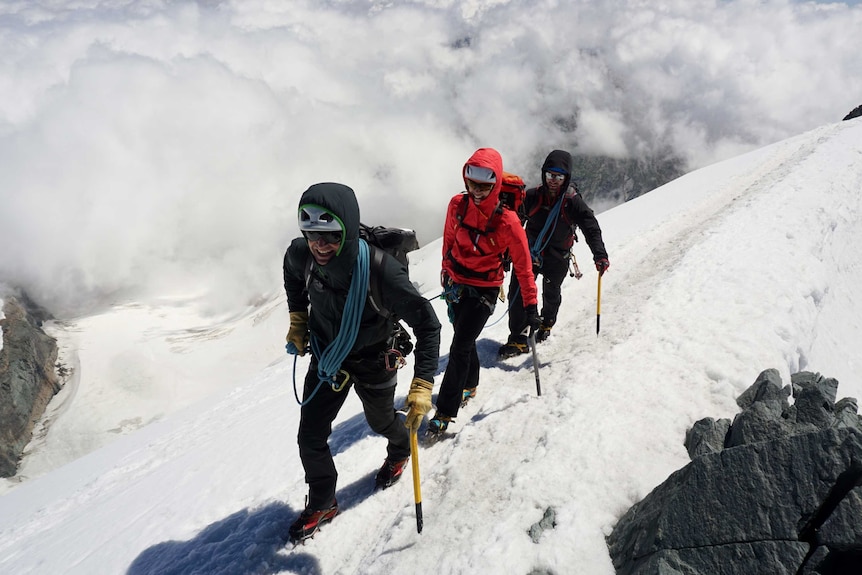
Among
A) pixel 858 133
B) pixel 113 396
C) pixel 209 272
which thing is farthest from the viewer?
pixel 209 272

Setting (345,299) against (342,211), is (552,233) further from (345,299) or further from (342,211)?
(342,211)

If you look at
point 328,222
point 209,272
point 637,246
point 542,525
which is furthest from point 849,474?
point 209,272

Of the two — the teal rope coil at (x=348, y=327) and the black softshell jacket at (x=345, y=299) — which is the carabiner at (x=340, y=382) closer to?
the teal rope coil at (x=348, y=327)

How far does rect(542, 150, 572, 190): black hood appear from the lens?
21.7 feet

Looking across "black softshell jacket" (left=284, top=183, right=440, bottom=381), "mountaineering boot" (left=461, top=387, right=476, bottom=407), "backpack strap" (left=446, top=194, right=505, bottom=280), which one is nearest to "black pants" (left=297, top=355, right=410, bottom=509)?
"black softshell jacket" (left=284, top=183, right=440, bottom=381)

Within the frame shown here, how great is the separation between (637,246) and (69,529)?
506 inches

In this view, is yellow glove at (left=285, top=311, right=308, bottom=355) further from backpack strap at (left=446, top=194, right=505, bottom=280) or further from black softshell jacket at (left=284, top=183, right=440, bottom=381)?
backpack strap at (left=446, top=194, right=505, bottom=280)

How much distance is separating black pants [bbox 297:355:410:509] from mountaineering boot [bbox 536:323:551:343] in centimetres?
390

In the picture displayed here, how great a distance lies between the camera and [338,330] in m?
3.94

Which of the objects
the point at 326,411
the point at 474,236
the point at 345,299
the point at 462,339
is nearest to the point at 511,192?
the point at 474,236

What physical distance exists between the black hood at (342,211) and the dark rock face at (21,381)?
261 ft

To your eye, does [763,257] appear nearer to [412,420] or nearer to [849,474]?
[849,474]

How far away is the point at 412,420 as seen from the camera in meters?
3.89

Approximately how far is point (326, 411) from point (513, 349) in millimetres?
3856
